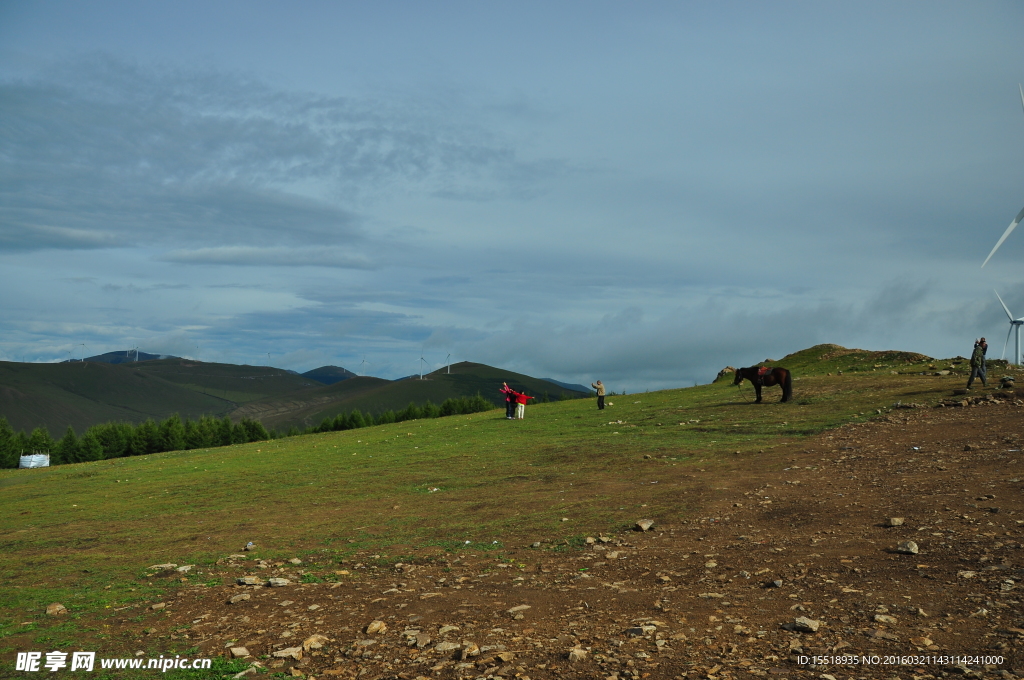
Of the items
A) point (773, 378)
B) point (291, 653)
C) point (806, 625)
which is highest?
point (773, 378)

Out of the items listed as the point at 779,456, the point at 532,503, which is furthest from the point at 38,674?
the point at 779,456

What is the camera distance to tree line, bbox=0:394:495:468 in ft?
241

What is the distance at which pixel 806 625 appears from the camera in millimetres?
7375

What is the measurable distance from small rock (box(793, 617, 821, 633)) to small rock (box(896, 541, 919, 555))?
11.1 feet

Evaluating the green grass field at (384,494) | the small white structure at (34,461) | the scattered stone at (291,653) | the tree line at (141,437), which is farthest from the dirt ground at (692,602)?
the tree line at (141,437)

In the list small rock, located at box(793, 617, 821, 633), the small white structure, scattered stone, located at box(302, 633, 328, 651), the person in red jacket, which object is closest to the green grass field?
scattered stone, located at box(302, 633, 328, 651)

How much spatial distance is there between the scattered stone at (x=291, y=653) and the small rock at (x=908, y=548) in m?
8.20

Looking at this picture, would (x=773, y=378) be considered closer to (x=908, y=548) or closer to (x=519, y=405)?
(x=519, y=405)

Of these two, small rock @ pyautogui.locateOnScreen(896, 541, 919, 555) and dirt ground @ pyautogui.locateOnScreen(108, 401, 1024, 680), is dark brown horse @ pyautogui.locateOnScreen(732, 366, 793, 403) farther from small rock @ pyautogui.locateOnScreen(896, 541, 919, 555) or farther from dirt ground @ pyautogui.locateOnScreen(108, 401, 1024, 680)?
small rock @ pyautogui.locateOnScreen(896, 541, 919, 555)

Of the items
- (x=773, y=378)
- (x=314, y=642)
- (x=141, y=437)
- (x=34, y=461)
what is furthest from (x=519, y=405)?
(x=141, y=437)

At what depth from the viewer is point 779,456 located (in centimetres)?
2000

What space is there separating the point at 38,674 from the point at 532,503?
10.4 metres

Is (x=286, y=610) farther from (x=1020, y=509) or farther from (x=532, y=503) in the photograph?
(x=1020, y=509)

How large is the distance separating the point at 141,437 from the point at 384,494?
70974 millimetres
